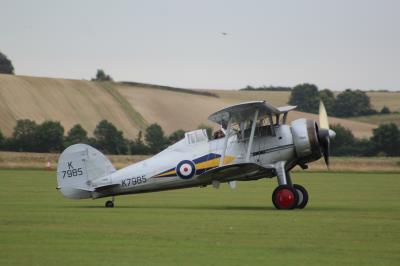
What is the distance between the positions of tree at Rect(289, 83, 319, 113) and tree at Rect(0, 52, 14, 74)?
4176 cm

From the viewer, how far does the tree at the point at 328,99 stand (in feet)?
286

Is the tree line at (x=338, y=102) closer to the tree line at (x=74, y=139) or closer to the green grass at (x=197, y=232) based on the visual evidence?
the tree line at (x=74, y=139)

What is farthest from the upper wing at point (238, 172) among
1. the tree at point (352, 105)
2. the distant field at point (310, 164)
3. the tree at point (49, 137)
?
the tree at point (352, 105)

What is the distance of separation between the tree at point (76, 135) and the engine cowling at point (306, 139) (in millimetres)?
38315

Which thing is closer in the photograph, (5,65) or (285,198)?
(285,198)

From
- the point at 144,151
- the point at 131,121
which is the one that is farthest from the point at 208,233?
the point at 131,121

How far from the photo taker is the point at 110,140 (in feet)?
197

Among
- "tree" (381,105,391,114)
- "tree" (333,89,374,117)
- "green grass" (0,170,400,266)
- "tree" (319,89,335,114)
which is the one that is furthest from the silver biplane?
"tree" (333,89,374,117)

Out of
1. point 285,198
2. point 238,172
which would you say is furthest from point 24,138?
point 285,198

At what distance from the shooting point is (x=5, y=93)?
223ft

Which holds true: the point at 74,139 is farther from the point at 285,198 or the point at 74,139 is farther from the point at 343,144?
the point at 285,198

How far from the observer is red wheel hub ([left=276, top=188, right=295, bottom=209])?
20328 mm

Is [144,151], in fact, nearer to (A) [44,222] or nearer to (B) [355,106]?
(B) [355,106]

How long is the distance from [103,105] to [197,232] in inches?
2224
